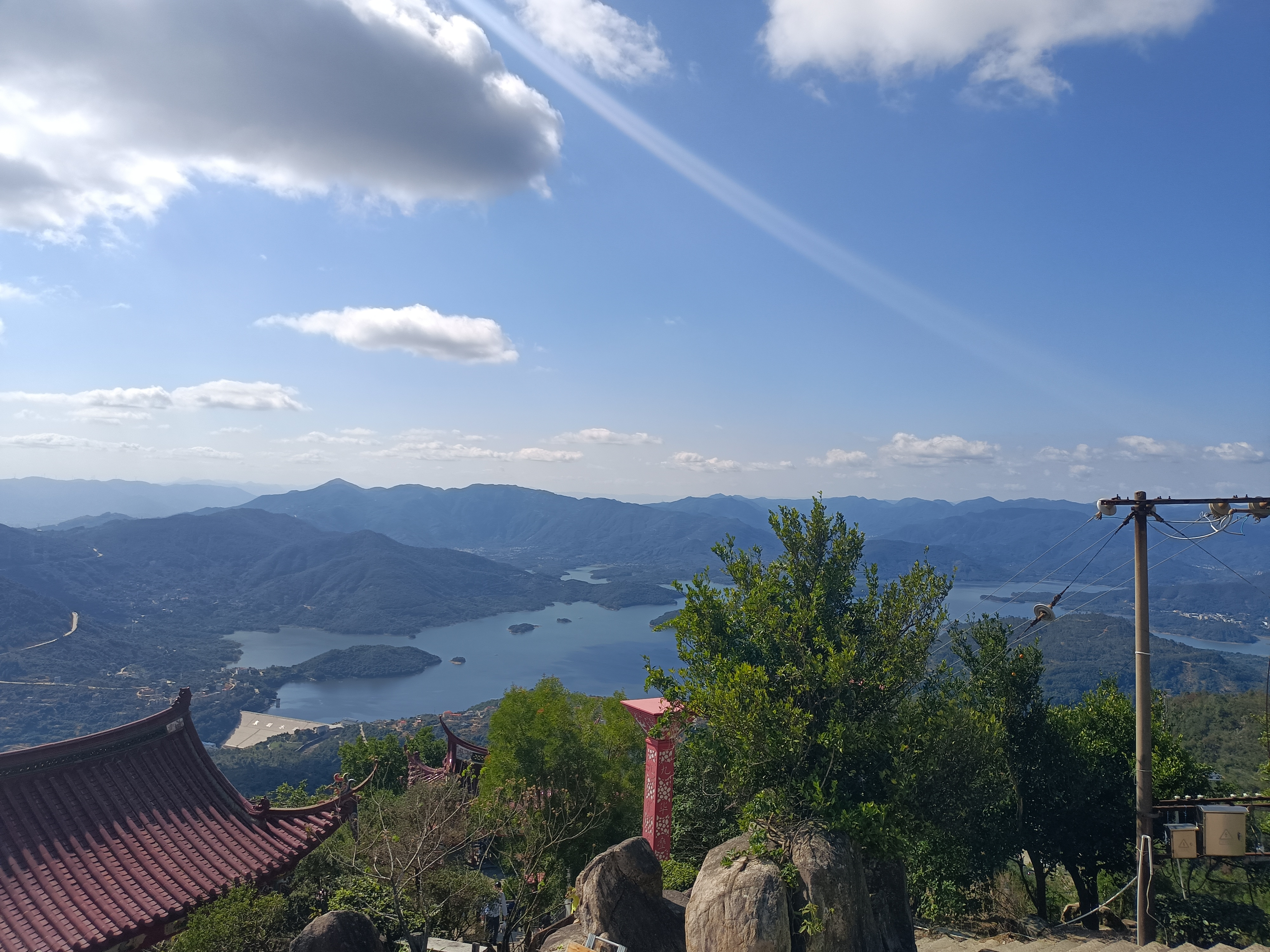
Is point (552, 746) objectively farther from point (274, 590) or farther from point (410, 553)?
point (410, 553)

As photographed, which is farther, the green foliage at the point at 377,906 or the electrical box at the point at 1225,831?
the green foliage at the point at 377,906

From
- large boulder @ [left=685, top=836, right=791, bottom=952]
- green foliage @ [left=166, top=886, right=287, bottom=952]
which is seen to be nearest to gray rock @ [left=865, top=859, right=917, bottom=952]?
large boulder @ [left=685, top=836, right=791, bottom=952]

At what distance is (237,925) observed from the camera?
744cm

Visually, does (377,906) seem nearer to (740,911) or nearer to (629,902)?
(629,902)

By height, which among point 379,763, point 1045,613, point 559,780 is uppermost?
point 1045,613

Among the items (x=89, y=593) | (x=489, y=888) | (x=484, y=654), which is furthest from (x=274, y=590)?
(x=489, y=888)

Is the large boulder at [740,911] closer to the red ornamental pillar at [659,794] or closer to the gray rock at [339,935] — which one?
the red ornamental pillar at [659,794]

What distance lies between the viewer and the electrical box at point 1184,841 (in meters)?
8.15

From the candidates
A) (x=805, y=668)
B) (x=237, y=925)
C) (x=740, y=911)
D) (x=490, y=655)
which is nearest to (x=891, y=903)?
(x=740, y=911)

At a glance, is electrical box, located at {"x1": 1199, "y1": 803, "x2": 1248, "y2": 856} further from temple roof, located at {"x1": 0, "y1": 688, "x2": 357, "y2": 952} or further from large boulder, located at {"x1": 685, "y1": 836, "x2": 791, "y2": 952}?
temple roof, located at {"x1": 0, "y1": 688, "x2": 357, "y2": 952}

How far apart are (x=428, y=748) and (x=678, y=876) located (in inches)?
687

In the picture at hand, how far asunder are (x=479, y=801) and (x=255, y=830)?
4364 mm

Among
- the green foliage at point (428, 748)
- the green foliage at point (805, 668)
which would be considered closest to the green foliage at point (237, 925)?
the green foliage at point (805, 668)

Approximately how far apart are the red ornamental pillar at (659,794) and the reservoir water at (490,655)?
197 feet
